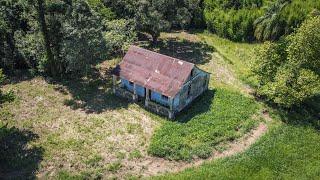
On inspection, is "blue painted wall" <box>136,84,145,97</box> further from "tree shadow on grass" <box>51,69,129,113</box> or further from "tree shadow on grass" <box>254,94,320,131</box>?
"tree shadow on grass" <box>254,94,320,131</box>

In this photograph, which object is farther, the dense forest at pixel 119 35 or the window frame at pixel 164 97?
the dense forest at pixel 119 35

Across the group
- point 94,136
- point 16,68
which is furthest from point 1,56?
point 94,136

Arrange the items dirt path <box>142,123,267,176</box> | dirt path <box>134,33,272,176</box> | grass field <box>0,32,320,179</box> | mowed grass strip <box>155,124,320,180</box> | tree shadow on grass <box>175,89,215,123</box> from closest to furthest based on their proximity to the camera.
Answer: mowed grass strip <box>155,124,320,180</box>
grass field <box>0,32,320,179</box>
dirt path <box>142,123,267,176</box>
dirt path <box>134,33,272,176</box>
tree shadow on grass <box>175,89,215,123</box>

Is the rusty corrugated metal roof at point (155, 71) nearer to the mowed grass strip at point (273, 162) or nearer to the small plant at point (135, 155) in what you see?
the small plant at point (135, 155)

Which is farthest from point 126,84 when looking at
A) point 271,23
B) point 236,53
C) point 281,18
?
point 281,18

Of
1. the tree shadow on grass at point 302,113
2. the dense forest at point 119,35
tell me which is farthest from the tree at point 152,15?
the tree shadow on grass at point 302,113

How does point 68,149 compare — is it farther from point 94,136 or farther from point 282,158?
point 282,158

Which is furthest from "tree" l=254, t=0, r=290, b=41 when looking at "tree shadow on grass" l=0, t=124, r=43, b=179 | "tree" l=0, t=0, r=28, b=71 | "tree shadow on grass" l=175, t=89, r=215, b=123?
"tree shadow on grass" l=0, t=124, r=43, b=179
